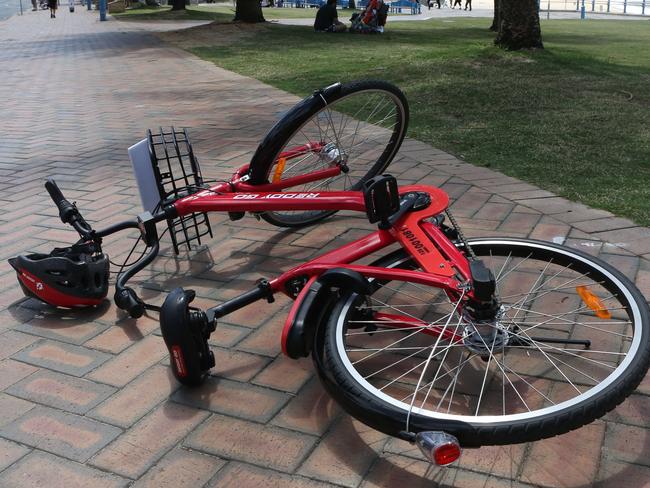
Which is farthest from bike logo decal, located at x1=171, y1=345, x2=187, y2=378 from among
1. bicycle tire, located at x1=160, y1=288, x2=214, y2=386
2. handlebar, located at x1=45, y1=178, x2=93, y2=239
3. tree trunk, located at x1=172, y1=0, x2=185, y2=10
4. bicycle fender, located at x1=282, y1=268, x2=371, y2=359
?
tree trunk, located at x1=172, y1=0, x2=185, y2=10

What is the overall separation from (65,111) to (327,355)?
25.1ft

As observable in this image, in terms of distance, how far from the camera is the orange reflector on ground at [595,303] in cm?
232

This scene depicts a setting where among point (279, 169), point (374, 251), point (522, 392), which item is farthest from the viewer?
point (279, 169)

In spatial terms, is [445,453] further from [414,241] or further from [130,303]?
[130,303]

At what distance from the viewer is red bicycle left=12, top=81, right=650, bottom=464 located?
5.94 ft

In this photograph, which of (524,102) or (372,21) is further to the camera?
(372,21)

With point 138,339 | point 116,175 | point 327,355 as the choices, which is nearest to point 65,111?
point 116,175

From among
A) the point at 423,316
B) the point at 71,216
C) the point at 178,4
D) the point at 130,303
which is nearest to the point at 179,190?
the point at 71,216

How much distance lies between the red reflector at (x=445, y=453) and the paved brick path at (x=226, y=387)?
0.30 metres

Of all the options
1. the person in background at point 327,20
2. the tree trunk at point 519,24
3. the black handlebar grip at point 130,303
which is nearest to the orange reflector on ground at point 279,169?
the black handlebar grip at point 130,303

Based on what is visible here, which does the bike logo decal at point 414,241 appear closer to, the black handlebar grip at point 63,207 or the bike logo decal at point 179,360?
the bike logo decal at point 179,360

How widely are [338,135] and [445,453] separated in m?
2.65

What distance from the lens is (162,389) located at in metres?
2.47

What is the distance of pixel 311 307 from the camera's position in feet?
7.07
